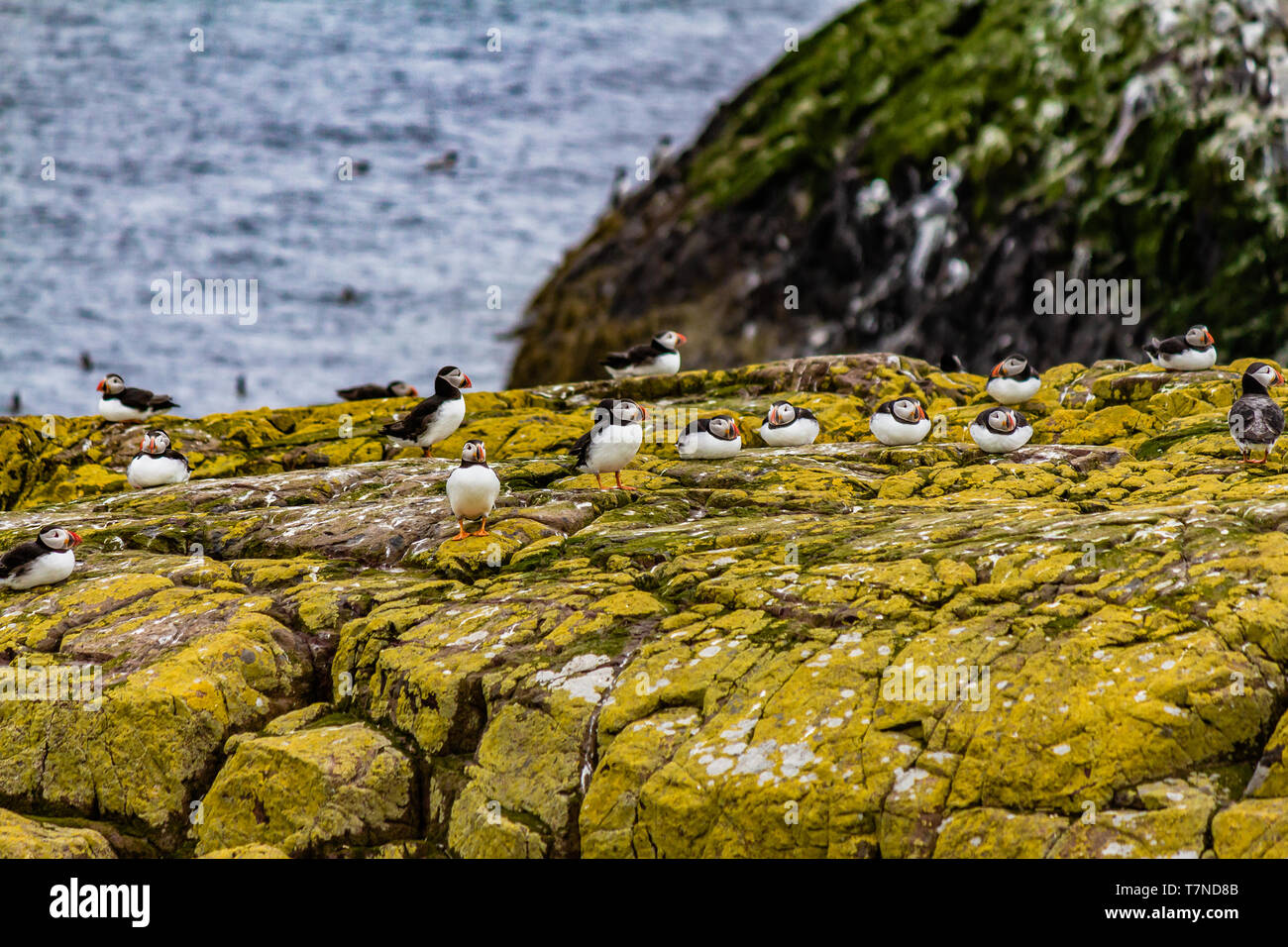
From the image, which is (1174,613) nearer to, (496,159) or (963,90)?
(963,90)

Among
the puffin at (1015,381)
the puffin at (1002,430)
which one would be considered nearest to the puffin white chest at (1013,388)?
the puffin at (1015,381)

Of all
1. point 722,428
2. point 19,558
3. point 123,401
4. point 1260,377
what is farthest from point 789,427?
point 123,401

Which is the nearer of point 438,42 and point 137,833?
point 137,833

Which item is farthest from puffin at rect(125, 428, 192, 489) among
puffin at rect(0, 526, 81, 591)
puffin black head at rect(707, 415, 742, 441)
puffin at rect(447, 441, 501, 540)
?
puffin black head at rect(707, 415, 742, 441)

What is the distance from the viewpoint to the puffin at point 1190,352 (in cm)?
1698

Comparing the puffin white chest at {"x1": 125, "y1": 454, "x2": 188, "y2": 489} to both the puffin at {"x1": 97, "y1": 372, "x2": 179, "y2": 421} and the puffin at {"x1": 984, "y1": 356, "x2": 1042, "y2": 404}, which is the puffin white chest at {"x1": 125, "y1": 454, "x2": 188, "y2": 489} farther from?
the puffin at {"x1": 984, "y1": 356, "x2": 1042, "y2": 404}

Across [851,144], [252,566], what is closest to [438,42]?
[851,144]

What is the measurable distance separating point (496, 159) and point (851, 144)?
3156 centimetres

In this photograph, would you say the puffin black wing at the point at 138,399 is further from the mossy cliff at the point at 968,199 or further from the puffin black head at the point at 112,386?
the mossy cliff at the point at 968,199

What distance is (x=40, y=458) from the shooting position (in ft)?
64.0

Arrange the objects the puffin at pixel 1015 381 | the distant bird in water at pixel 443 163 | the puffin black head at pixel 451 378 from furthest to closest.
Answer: the distant bird in water at pixel 443 163, the puffin at pixel 1015 381, the puffin black head at pixel 451 378

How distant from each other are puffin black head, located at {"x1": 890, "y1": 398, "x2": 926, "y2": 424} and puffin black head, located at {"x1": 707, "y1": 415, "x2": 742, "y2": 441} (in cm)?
210

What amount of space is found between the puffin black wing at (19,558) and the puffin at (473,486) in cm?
445

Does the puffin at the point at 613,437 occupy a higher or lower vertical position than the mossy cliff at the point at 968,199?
lower
